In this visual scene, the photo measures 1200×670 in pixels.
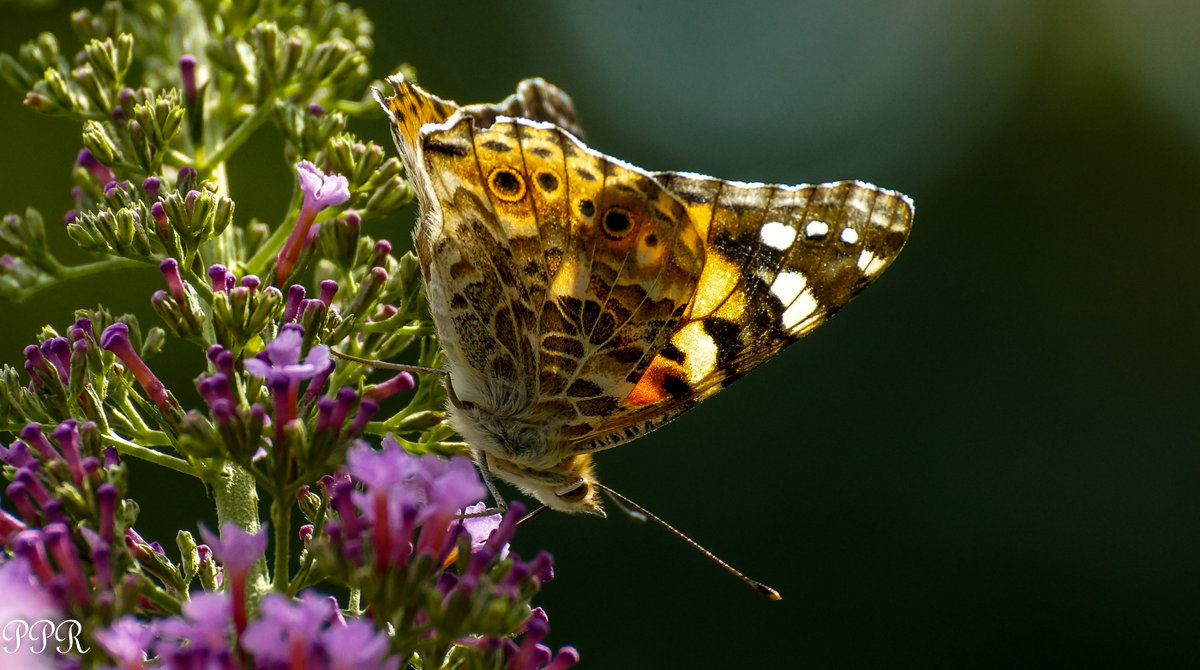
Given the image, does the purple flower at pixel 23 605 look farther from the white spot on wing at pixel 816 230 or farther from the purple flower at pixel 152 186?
the white spot on wing at pixel 816 230

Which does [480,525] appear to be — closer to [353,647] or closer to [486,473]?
[486,473]

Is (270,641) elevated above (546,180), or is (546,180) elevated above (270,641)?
(546,180)

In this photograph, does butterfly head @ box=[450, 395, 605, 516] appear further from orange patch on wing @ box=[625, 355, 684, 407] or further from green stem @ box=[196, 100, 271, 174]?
green stem @ box=[196, 100, 271, 174]

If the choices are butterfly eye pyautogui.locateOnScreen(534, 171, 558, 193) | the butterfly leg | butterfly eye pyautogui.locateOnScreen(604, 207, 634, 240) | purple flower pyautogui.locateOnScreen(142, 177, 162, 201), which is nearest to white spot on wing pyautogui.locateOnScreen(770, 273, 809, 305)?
butterfly eye pyautogui.locateOnScreen(604, 207, 634, 240)

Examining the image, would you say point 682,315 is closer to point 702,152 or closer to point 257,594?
point 257,594

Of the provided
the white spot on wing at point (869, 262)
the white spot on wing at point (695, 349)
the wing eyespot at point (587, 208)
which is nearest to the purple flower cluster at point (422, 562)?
the wing eyespot at point (587, 208)

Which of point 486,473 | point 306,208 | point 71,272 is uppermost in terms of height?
point 306,208

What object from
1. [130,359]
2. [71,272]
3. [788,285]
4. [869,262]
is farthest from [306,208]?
[869,262]
